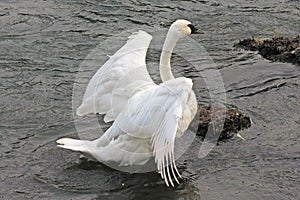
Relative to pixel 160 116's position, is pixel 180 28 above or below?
above

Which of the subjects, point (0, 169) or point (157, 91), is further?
point (0, 169)

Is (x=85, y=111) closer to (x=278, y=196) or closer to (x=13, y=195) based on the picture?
(x=13, y=195)

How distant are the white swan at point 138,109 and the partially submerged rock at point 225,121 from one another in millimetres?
882

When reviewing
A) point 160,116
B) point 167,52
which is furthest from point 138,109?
point 167,52

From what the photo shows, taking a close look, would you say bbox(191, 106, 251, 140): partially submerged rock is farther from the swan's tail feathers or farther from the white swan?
the swan's tail feathers

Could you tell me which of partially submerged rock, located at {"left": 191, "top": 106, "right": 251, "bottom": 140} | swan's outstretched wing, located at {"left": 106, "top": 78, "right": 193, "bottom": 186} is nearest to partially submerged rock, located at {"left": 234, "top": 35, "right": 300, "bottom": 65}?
partially submerged rock, located at {"left": 191, "top": 106, "right": 251, "bottom": 140}

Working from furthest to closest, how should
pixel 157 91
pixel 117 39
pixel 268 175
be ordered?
1. pixel 117 39
2. pixel 268 175
3. pixel 157 91

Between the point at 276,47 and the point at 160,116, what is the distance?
15.9ft

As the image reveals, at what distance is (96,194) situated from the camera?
23.5 ft

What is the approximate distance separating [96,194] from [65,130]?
1.54m

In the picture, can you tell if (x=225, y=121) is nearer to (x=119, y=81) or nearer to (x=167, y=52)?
(x=167, y=52)

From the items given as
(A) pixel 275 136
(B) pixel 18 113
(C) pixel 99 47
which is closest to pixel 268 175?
(A) pixel 275 136

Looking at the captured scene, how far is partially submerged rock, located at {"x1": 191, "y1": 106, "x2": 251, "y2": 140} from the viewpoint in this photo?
331 inches

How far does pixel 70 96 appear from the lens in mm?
9484
